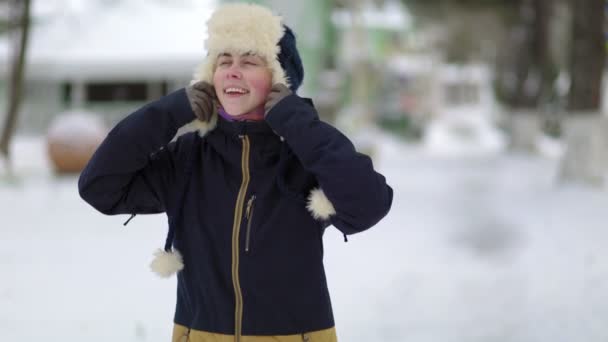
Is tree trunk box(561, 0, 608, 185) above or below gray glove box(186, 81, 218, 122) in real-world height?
above

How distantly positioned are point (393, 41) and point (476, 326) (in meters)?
35.1

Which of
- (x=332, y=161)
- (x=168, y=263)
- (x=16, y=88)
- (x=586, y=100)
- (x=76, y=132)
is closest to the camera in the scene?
(x=332, y=161)

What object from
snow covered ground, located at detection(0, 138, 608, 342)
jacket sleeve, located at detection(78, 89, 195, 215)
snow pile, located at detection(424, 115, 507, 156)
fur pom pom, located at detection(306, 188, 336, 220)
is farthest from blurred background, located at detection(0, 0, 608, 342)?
fur pom pom, located at detection(306, 188, 336, 220)

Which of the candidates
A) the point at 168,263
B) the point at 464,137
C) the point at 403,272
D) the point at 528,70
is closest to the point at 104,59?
the point at 528,70

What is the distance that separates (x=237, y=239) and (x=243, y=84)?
0.42 m

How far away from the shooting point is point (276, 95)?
214cm

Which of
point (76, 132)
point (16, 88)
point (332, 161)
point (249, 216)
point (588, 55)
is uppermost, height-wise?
point (588, 55)

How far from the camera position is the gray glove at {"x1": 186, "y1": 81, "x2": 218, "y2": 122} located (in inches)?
86.7

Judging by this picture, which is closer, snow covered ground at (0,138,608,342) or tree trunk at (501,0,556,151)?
snow covered ground at (0,138,608,342)

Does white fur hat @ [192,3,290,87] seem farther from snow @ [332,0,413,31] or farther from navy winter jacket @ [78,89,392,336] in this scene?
snow @ [332,0,413,31]

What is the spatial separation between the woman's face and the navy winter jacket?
52 millimetres

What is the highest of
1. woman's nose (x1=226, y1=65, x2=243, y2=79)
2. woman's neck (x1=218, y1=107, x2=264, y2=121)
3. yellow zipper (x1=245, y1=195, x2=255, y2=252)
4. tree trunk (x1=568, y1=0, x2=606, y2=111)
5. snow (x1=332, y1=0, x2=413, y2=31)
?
snow (x1=332, y1=0, x2=413, y2=31)

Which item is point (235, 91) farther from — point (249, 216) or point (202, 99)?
point (249, 216)

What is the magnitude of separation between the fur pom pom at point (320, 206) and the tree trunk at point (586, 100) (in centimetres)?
1022
